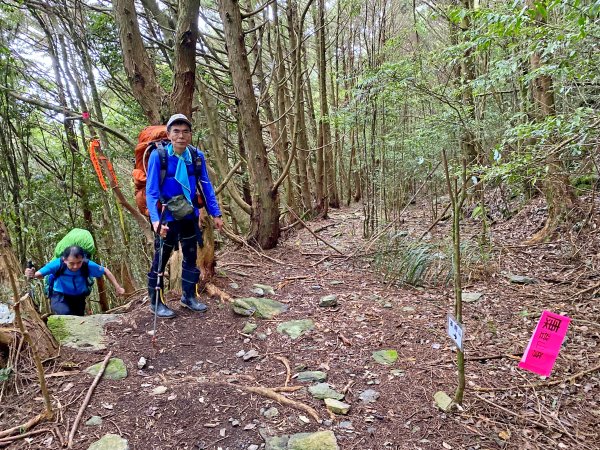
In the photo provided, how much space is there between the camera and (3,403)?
2.57 meters

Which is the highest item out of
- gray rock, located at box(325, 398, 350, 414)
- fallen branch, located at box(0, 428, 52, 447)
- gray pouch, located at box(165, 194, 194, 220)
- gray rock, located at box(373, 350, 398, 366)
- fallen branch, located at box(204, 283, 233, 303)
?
gray pouch, located at box(165, 194, 194, 220)

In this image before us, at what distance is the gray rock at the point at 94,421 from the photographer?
242 cm

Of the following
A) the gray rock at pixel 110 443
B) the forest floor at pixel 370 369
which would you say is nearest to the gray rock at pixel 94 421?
the forest floor at pixel 370 369

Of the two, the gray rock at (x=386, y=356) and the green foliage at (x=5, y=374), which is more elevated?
the green foliage at (x=5, y=374)

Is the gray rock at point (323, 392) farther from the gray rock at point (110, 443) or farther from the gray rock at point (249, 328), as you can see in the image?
the gray rock at point (110, 443)

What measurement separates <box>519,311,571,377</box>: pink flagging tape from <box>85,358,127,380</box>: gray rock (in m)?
2.88

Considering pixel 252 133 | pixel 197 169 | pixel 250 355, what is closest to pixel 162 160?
pixel 197 169

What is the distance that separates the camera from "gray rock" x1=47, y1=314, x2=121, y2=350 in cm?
327

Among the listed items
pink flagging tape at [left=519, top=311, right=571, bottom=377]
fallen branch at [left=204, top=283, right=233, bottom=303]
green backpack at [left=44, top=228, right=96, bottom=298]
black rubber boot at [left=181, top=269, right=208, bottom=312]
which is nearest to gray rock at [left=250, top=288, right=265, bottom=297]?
fallen branch at [left=204, top=283, right=233, bottom=303]

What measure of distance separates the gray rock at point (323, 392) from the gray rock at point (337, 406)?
0.06 m

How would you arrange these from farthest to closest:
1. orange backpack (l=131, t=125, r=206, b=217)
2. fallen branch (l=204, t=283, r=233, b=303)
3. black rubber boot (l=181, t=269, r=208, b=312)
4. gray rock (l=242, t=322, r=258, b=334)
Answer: fallen branch (l=204, t=283, r=233, b=303), black rubber boot (l=181, t=269, r=208, b=312), gray rock (l=242, t=322, r=258, b=334), orange backpack (l=131, t=125, r=206, b=217)

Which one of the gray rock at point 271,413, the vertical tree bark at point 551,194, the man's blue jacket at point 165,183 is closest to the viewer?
the gray rock at point 271,413

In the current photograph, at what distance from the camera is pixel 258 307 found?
423 cm

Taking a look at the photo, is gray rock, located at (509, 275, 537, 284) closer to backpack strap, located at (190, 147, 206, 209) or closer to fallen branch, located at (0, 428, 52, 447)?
backpack strap, located at (190, 147, 206, 209)
